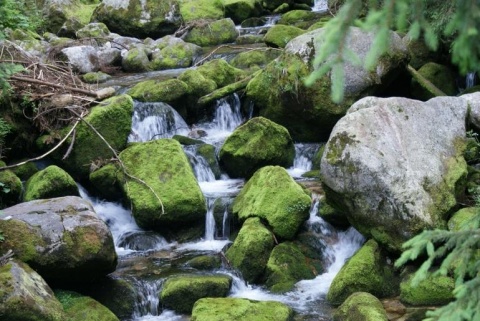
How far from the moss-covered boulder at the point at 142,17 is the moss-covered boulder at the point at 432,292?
15.7 m

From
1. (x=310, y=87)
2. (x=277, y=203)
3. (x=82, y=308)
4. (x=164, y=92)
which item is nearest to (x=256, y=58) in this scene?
(x=164, y=92)

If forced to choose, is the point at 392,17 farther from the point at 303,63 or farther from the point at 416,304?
the point at 303,63

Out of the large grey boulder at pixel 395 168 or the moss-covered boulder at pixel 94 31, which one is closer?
the large grey boulder at pixel 395 168

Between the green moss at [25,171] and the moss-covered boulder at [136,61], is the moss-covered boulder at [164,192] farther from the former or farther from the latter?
the moss-covered boulder at [136,61]

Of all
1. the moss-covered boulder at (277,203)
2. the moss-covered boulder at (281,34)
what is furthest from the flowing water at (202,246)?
the moss-covered boulder at (281,34)

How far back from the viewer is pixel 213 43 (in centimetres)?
1952

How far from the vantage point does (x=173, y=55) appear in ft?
56.4

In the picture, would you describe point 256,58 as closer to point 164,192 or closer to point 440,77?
point 440,77

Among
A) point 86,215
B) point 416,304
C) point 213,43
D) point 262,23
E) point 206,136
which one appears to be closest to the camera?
point 416,304

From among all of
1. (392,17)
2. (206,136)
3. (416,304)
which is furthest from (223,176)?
(392,17)

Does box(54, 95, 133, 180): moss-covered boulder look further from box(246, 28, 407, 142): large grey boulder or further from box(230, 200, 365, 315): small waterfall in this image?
box(230, 200, 365, 315): small waterfall

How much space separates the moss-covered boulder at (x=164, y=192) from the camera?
8.94 meters

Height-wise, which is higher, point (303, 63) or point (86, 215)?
point (303, 63)

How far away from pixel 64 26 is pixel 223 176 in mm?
12299
